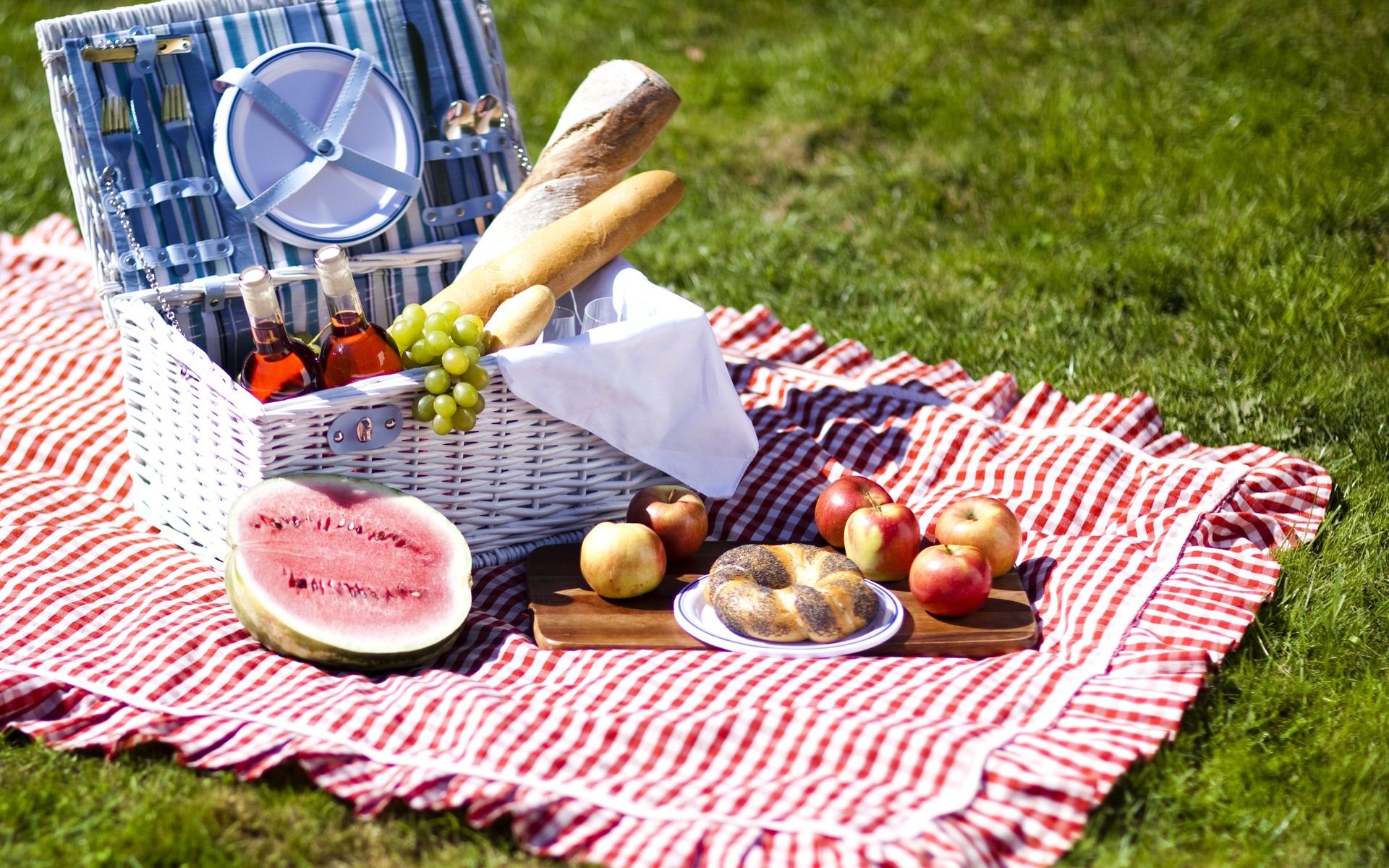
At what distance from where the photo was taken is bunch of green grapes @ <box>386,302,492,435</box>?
2.77 m

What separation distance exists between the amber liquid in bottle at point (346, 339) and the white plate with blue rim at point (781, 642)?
31.6 inches

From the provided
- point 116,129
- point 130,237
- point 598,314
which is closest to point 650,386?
point 598,314

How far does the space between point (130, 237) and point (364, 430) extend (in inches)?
36.6

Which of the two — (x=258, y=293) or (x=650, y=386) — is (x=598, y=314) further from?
(x=258, y=293)

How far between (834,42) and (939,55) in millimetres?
501

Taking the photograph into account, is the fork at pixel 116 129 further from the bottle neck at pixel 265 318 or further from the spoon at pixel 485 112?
the spoon at pixel 485 112

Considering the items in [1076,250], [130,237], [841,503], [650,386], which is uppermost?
[130,237]

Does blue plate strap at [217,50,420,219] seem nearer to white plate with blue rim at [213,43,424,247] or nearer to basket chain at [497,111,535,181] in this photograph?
white plate with blue rim at [213,43,424,247]

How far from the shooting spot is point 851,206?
207 inches

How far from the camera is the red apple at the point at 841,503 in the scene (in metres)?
3.08

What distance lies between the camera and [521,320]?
299 centimetres

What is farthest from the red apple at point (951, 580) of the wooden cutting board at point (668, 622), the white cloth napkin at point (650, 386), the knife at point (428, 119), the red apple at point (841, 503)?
the knife at point (428, 119)

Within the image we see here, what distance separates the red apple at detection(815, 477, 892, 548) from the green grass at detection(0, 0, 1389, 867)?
0.82 metres

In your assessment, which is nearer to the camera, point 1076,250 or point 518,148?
point 518,148
